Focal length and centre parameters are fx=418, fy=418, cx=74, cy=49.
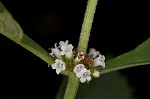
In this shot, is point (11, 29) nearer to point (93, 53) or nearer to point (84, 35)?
point (84, 35)

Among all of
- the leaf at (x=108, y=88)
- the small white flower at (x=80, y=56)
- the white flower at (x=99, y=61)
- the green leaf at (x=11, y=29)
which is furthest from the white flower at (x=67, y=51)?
the leaf at (x=108, y=88)

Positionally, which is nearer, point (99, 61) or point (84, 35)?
point (84, 35)

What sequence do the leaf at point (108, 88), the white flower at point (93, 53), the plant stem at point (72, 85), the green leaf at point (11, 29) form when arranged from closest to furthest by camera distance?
the green leaf at point (11, 29)
the plant stem at point (72, 85)
the white flower at point (93, 53)
the leaf at point (108, 88)

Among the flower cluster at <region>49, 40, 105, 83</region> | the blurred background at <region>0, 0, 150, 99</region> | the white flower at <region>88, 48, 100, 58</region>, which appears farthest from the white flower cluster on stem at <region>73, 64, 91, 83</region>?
the blurred background at <region>0, 0, 150, 99</region>

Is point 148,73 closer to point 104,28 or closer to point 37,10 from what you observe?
point 104,28

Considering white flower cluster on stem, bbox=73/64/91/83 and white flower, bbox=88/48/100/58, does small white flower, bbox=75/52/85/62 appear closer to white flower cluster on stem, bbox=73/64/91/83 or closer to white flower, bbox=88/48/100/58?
white flower cluster on stem, bbox=73/64/91/83

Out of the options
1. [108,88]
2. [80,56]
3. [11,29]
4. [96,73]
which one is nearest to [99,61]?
[96,73]

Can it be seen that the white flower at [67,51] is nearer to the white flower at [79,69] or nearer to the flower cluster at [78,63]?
the flower cluster at [78,63]
